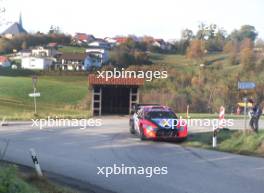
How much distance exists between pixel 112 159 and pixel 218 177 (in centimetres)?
407

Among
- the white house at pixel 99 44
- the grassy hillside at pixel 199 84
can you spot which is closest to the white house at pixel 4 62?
the white house at pixel 99 44

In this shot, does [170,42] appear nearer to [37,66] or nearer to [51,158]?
[37,66]

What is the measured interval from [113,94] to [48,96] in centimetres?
494

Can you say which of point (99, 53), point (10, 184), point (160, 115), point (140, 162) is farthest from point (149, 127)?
point (99, 53)

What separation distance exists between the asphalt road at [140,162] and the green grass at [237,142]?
83 cm

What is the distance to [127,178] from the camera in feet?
38.2

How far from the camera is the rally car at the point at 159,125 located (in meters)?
20.0

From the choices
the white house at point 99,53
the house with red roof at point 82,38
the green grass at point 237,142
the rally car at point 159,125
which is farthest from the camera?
the house with red roof at point 82,38

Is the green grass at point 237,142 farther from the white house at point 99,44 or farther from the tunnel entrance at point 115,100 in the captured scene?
the white house at point 99,44

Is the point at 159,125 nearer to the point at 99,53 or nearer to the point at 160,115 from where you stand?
the point at 160,115

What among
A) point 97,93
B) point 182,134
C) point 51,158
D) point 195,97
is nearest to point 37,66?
point 97,93

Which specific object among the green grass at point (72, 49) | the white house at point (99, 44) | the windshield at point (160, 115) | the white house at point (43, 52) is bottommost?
the windshield at point (160, 115)

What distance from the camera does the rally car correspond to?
65.7ft

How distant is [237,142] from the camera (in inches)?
701
